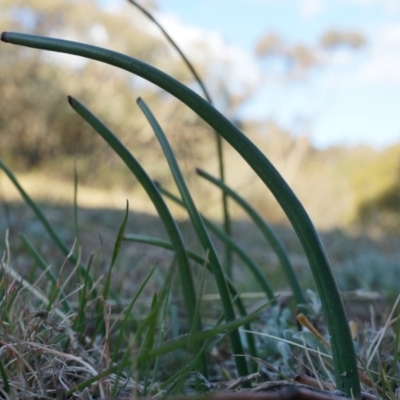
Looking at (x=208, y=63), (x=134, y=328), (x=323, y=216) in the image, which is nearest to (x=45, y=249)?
(x=134, y=328)

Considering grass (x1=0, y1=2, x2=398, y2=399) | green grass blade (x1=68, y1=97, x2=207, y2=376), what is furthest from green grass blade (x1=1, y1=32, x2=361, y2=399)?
green grass blade (x1=68, y1=97, x2=207, y2=376)

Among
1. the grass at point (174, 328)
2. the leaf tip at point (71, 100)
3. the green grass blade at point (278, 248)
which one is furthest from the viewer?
the green grass blade at point (278, 248)

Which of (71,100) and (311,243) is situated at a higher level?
(71,100)

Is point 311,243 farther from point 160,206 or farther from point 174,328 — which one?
point 174,328

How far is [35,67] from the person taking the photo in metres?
9.48

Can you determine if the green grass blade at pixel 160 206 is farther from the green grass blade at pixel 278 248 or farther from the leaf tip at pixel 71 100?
the green grass blade at pixel 278 248

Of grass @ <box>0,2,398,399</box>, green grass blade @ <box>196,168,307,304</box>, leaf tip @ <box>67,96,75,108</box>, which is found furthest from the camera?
green grass blade @ <box>196,168,307,304</box>

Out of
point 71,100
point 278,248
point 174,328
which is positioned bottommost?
point 174,328

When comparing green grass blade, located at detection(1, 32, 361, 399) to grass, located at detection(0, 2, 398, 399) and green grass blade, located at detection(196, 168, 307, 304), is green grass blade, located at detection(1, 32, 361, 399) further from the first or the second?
green grass blade, located at detection(196, 168, 307, 304)

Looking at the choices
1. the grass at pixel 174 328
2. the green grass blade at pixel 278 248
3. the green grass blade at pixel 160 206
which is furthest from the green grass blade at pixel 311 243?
the green grass blade at pixel 278 248

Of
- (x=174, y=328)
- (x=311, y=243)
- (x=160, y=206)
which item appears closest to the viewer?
(x=311, y=243)

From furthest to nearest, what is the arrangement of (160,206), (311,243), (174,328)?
(174,328)
(160,206)
(311,243)

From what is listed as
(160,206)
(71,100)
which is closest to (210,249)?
(160,206)

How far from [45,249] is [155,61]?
10357mm
